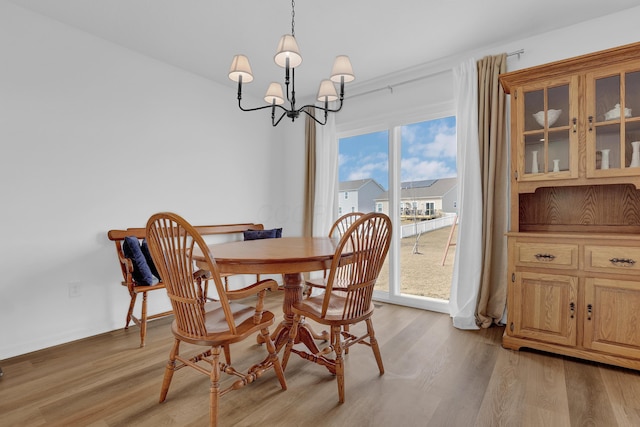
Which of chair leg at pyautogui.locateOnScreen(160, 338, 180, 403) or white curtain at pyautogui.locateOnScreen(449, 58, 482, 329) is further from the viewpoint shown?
white curtain at pyautogui.locateOnScreen(449, 58, 482, 329)

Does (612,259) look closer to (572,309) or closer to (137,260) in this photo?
(572,309)

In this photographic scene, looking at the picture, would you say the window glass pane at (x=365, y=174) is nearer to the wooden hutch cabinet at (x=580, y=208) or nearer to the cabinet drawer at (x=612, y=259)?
the wooden hutch cabinet at (x=580, y=208)

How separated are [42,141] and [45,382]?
1714 millimetres

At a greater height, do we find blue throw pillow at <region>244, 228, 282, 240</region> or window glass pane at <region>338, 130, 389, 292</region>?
window glass pane at <region>338, 130, 389, 292</region>

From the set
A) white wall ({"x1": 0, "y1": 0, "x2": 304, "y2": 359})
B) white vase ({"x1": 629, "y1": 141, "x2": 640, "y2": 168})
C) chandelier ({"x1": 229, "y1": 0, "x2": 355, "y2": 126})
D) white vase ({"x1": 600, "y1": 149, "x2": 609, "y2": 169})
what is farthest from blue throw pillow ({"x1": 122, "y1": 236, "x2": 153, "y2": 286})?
white vase ({"x1": 629, "y1": 141, "x2": 640, "y2": 168})

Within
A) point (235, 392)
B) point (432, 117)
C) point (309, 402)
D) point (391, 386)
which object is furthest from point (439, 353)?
point (432, 117)

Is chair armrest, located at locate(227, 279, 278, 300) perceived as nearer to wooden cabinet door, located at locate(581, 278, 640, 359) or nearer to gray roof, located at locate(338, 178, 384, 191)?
wooden cabinet door, located at locate(581, 278, 640, 359)

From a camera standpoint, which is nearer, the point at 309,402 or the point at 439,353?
the point at 309,402

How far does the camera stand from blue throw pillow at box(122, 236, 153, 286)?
250 centimetres

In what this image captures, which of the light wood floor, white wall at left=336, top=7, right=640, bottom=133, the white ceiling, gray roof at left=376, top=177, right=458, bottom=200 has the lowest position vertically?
the light wood floor

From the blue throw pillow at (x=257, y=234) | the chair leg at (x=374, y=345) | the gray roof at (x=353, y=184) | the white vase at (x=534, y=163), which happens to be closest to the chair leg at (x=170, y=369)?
the chair leg at (x=374, y=345)

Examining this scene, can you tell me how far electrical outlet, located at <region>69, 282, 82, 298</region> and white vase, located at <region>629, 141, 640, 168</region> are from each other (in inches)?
163

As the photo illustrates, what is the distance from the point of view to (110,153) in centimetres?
280

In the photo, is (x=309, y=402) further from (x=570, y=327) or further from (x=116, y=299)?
(x=116, y=299)
